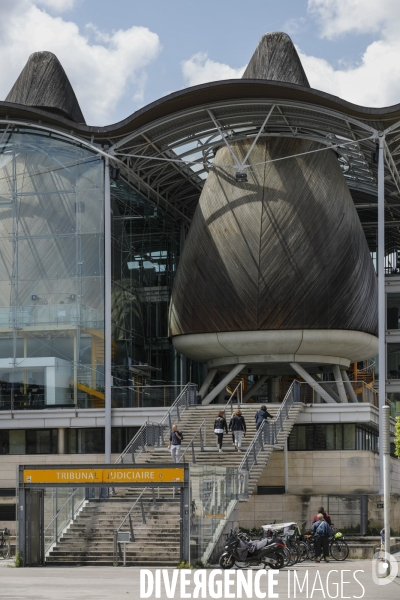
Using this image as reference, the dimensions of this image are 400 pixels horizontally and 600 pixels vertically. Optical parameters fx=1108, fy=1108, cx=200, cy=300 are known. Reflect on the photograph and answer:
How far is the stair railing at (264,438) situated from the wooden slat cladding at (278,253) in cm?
368

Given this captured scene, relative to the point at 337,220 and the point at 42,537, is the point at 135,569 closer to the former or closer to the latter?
the point at 42,537

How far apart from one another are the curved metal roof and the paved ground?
2271 cm

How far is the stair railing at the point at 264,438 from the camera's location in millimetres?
36844

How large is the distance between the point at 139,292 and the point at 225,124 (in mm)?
10013

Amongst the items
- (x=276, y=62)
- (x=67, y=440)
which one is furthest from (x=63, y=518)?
(x=276, y=62)

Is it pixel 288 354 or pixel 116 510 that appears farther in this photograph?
pixel 288 354

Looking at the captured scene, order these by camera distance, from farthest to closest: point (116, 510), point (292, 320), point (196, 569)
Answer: point (292, 320) < point (116, 510) < point (196, 569)

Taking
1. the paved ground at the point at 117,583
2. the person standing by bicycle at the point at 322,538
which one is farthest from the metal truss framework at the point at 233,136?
the paved ground at the point at 117,583

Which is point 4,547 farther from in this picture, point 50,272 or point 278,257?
point 278,257

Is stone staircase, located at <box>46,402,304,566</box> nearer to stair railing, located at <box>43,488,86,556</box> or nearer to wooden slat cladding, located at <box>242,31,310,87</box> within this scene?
stair railing, located at <box>43,488,86,556</box>

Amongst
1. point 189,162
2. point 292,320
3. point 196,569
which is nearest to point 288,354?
point 292,320

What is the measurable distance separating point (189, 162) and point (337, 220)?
7.43 m

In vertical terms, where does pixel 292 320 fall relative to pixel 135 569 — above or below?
above

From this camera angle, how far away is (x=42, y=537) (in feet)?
98.6
